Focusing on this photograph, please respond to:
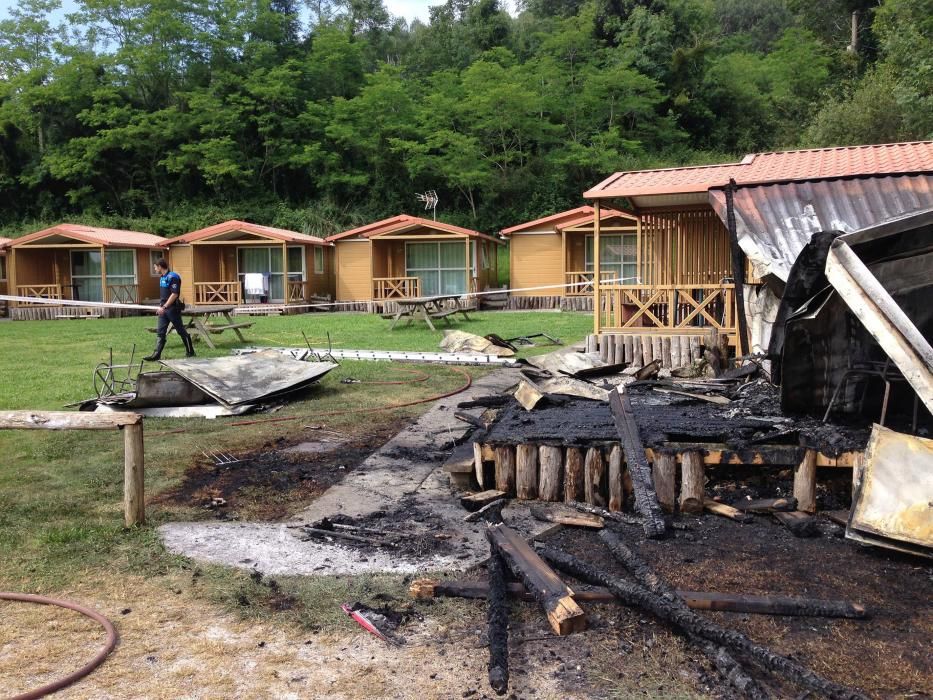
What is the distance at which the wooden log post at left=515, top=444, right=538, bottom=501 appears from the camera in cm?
493

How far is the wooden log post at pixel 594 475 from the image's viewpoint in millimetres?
4715

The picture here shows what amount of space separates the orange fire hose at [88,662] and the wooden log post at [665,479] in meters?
2.96

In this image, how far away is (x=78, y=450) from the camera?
21.3 ft

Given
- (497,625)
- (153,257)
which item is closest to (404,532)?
(497,625)

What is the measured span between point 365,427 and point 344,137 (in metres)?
34.6

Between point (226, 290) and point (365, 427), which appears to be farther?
point (226, 290)

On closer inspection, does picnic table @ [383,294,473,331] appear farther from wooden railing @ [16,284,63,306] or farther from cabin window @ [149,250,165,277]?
wooden railing @ [16,284,63,306]

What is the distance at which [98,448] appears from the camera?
21.5 feet

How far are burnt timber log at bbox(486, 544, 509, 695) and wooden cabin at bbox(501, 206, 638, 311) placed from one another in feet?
68.9

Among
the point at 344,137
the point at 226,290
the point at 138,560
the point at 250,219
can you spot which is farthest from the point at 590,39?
the point at 138,560

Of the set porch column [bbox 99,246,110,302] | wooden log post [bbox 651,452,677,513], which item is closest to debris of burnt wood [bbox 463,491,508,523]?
wooden log post [bbox 651,452,677,513]

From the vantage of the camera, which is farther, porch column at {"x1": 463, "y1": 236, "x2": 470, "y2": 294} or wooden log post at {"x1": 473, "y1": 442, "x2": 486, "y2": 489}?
porch column at {"x1": 463, "y1": 236, "x2": 470, "y2": 294}

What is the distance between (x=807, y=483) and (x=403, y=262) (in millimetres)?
24100

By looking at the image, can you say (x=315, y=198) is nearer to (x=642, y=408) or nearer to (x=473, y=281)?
(x=473, y=281)
